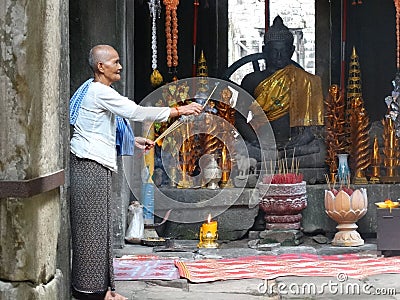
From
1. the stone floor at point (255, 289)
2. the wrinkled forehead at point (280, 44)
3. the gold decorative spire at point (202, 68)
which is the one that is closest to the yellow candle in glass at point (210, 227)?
the stone floor at point (255, 289)

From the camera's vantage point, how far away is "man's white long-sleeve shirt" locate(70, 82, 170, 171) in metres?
5.43

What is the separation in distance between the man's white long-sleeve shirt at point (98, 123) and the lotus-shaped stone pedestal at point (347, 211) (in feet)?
9.47

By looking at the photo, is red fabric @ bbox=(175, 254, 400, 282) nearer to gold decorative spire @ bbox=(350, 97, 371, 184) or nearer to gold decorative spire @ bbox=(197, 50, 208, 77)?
gold decorative spire @ bbox=(350, 97, 371, 184)

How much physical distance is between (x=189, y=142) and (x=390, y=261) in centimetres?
264

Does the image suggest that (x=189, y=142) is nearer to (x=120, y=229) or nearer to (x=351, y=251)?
(x=120, y=229)

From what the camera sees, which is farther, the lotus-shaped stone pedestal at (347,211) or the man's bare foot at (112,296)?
the lotus-shaped stone pedestal at (347,211)

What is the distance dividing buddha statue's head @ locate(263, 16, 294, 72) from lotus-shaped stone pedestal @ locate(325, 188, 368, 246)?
2.46m

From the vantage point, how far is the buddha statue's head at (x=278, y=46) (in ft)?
33.1

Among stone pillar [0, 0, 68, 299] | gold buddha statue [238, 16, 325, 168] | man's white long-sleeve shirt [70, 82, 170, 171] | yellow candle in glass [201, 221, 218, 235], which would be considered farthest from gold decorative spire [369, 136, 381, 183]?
stone pillar [0, 0, 68, 299]

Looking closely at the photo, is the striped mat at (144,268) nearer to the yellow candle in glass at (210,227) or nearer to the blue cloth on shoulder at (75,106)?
the yellow candle in glass at (210,227)

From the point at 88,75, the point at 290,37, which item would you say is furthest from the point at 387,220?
the point at 290,37

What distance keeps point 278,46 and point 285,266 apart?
373 centimetres

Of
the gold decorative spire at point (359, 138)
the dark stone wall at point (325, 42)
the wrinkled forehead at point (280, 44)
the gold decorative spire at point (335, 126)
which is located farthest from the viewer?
the wrinkled forehead at point (280, 44)

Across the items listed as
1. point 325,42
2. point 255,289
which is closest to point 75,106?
point 255,289
